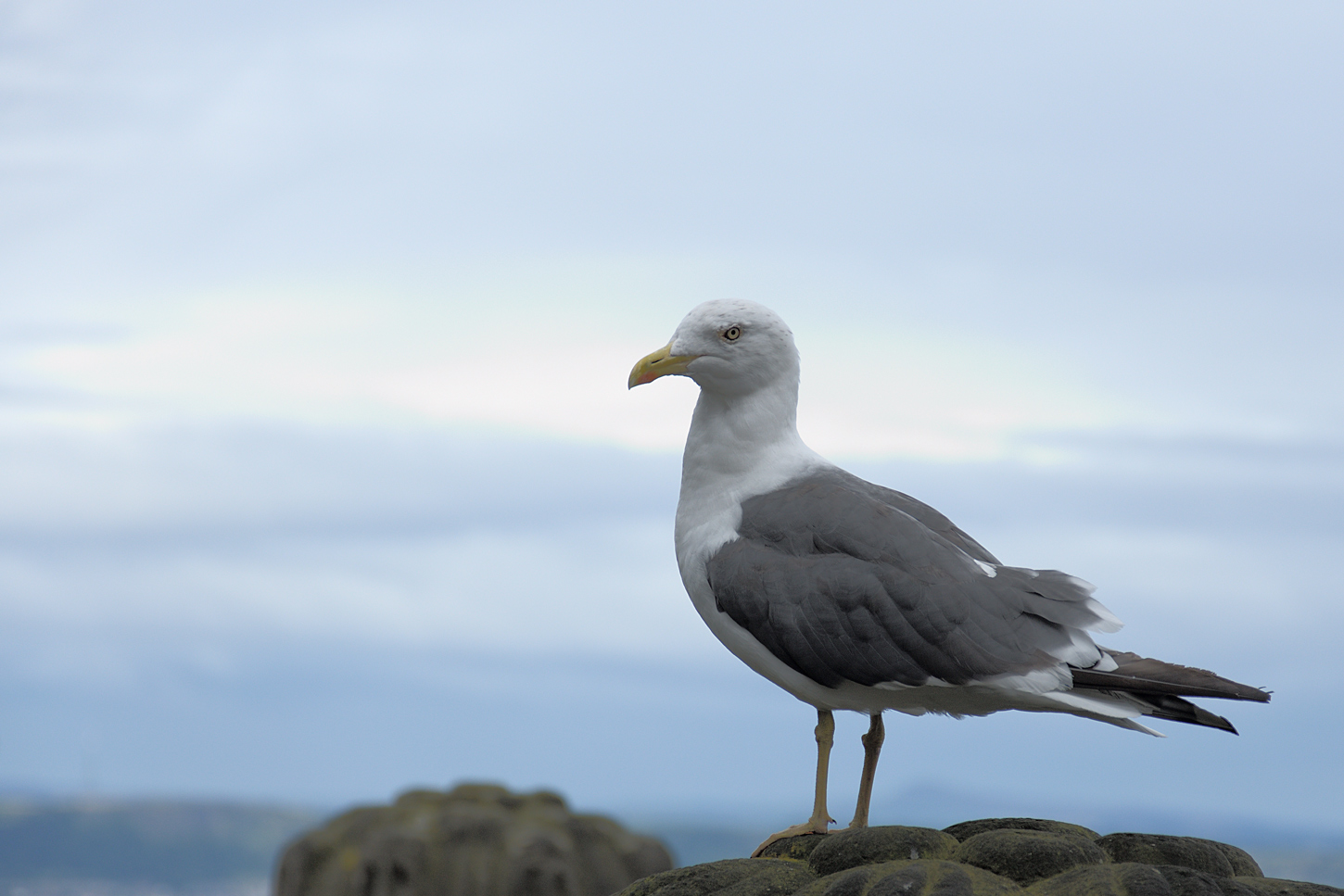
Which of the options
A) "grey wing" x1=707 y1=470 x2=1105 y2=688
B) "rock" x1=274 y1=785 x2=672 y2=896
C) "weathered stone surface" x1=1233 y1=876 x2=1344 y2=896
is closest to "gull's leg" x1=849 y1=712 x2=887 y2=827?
"grey wing" x1=707 y1=470 x2=1105 y2=688

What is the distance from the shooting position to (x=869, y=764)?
907 centimetres

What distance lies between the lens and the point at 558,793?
41.6 ft

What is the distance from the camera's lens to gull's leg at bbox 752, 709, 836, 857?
28.0 feet

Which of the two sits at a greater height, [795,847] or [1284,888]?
[795,847]

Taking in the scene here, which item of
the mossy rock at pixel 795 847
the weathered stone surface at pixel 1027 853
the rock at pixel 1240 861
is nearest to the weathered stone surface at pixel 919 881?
the weathered stone surface at pixel 1027 853

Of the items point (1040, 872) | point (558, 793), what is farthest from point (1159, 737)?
point (558, 793)

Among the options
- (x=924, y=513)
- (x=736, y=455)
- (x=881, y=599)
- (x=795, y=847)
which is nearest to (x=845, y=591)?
(x=881, y=599)

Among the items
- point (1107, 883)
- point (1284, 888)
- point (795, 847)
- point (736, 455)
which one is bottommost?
point (1284, 888)

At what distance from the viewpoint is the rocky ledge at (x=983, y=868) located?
22.8ft

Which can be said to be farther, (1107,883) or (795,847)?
(795,847)

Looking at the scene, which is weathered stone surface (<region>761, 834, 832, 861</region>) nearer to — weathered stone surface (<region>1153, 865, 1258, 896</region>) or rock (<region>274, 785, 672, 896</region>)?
weathered stone surface (<region>1153, 865, 1258, 896</region>)

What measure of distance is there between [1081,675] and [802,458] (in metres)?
2.72

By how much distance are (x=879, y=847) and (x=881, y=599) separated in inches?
62.9

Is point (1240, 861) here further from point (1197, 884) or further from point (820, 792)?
point (820, 792)
